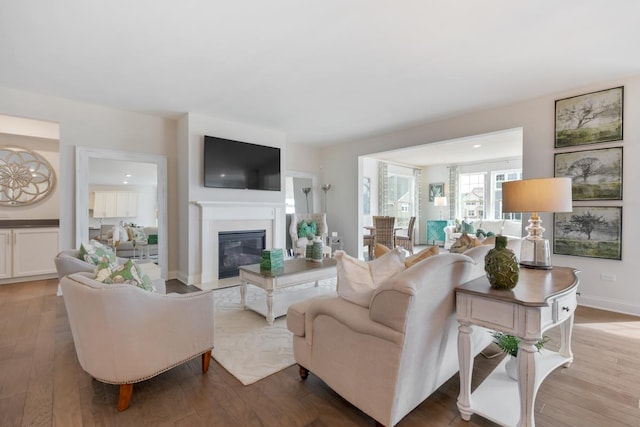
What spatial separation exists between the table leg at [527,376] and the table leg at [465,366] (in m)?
0.24

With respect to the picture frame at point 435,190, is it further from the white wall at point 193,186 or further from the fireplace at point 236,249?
the white wall at point 193,186

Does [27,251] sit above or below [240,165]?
below

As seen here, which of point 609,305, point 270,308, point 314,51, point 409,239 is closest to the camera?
point 314,51

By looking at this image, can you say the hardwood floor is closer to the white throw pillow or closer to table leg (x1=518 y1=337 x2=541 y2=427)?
table leg (x1=518 y1=337 x2=541 y2=427)

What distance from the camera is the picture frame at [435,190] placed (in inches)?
374

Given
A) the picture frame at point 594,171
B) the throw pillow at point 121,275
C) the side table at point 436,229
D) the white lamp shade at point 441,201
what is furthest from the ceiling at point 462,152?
the throw pillow at point 121,275

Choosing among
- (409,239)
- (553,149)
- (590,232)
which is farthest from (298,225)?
(590,232)

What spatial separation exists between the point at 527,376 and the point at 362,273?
2.99 feet

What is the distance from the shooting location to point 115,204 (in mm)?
4586

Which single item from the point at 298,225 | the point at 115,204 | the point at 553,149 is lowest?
the point at 298,225

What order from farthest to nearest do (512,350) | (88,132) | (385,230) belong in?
(385,230) < (88,132) < (512,350)

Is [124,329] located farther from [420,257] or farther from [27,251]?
[27,251]

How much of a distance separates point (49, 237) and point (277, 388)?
4928mm

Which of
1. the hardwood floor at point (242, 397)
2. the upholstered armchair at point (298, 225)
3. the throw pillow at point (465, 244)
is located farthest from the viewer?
the upholstered armchair at point (298, 225)
